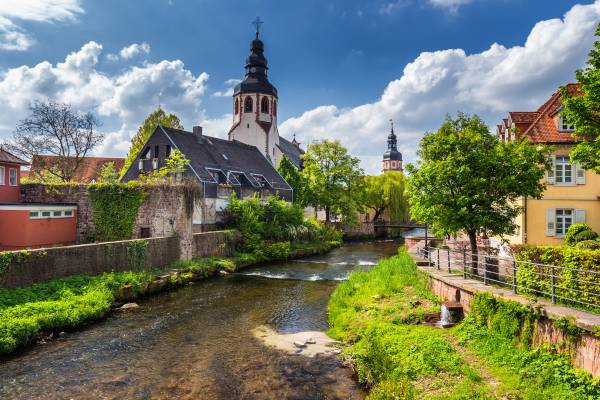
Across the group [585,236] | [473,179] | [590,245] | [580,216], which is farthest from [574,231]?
[473,179]

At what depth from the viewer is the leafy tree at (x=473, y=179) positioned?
12758 millimetres

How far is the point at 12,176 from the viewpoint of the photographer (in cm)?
2383

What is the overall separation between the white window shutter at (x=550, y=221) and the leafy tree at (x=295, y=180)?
91.7 ft

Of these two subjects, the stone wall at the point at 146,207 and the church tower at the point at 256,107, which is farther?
the church tower at the point at 256,107

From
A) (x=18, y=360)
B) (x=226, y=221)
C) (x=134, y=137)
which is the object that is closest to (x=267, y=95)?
(x=134, y=137)

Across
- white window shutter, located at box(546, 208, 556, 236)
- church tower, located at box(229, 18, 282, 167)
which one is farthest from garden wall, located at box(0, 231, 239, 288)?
church tower, located at box(229, 18, 282, 167)

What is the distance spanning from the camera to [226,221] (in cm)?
2914

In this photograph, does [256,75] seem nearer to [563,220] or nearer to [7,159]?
[7,159]

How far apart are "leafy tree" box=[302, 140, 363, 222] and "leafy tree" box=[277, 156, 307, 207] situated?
61 centimetres

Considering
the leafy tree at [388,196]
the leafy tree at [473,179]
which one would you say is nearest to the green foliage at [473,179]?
the leafy tree at [473,179]

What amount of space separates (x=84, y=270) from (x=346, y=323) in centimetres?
1029

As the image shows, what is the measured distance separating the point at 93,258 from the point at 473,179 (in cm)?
1420

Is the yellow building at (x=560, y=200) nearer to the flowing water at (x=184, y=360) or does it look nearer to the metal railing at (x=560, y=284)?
the flowing water at (x=184, y=360)

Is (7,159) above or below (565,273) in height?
above
